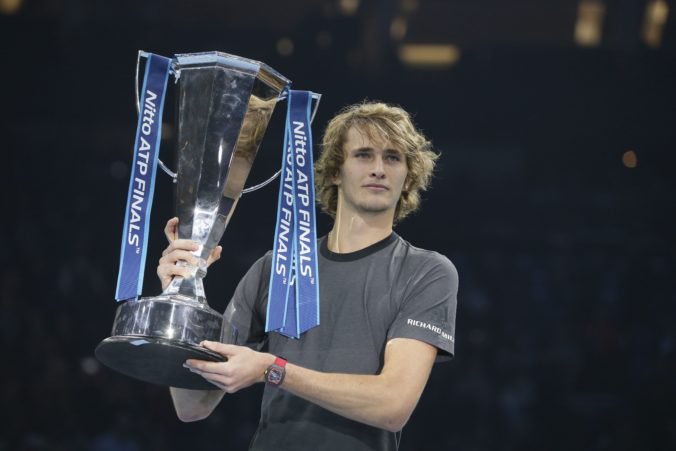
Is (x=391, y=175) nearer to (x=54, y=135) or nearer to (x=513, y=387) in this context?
(x=513, y=387)

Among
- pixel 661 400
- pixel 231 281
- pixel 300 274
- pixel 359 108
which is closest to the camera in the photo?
pixel 300 274

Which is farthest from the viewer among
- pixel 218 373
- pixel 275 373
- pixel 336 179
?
pixel 336 179

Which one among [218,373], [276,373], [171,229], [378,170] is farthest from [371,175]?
[218,373]

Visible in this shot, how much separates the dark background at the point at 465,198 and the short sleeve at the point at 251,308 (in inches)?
143

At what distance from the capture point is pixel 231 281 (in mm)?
6461

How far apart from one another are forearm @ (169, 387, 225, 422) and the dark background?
363 cm

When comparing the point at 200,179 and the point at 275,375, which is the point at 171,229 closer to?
the point at 200,179

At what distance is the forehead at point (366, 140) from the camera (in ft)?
8.25

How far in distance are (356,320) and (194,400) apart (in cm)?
47

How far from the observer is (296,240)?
2414mm

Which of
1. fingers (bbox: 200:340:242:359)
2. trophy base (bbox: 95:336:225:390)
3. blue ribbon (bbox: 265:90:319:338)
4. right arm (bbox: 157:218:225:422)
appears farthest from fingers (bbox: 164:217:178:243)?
fingers (bbox: 200:340:242:359)

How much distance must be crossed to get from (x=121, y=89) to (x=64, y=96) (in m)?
0.39

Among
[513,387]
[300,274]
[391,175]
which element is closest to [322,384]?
[300,274]

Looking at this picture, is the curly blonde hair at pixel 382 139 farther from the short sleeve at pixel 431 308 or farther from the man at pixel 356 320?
the short sleeve at pixel 431 308
